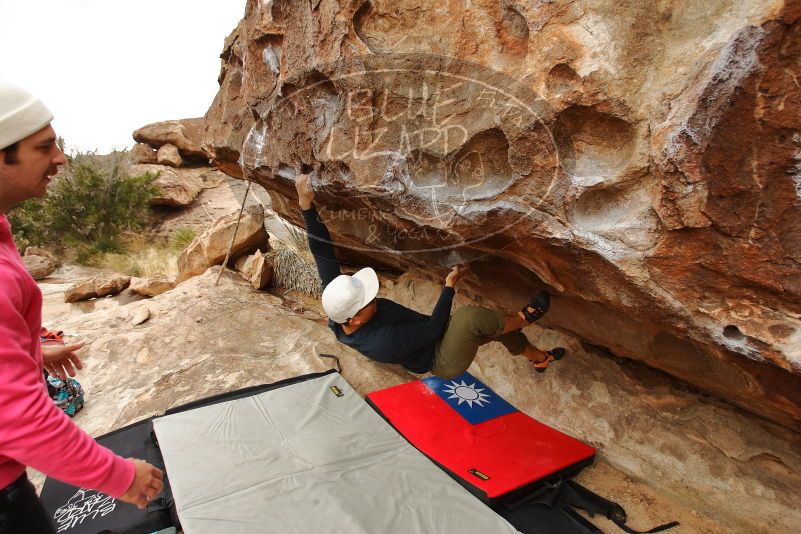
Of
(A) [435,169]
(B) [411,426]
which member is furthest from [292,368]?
(A) [435,169]

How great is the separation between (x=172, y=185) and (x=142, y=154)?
1.82 meters

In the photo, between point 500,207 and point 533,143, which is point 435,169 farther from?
point 533,143

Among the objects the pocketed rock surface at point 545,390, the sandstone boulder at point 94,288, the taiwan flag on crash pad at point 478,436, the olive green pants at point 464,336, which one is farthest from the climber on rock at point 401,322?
the sandstone boulder at point 94,288

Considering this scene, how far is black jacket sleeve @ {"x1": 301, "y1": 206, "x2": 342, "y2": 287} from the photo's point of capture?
2551 mm

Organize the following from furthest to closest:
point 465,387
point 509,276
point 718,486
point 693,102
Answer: point 465,387
point 509,276
point 718,486
point 693,102

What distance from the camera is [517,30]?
172 cm

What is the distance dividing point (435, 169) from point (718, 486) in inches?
78.9

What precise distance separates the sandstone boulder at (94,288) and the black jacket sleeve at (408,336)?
5.38 metres

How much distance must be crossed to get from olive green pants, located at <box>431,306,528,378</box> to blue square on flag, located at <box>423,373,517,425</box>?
62 centimetres

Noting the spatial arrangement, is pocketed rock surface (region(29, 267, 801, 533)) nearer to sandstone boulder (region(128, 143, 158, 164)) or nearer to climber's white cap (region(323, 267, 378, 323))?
climber's white cap (region(323, 267, 378, 323))

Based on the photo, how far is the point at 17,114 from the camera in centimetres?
114

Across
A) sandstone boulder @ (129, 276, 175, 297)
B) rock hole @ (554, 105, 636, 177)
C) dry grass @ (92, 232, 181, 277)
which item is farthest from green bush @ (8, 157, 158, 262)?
rock hole @ (554, 105, 636, 177)

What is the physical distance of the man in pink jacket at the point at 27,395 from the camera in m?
1.07

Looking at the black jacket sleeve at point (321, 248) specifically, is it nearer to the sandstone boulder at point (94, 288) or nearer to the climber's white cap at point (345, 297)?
the climber's white cap at point (345, 297)
